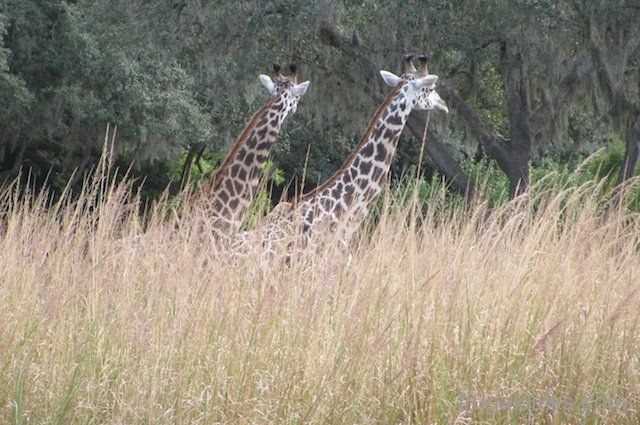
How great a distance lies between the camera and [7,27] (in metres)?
16.1

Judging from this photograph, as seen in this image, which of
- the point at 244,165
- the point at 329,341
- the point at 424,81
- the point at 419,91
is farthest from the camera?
the point at 419,91

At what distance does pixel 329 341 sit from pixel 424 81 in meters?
3.89

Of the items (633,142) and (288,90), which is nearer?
(288,90)

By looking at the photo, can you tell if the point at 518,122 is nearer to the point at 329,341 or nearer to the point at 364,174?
the point at 364,174

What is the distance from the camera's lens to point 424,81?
8.61 meters

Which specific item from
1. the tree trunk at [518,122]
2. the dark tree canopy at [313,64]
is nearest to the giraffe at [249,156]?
the dark tree canopy at [313,64]

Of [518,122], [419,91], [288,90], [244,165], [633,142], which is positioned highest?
[419,91]

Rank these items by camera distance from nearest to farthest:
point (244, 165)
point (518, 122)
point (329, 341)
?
point (329, 341) < point (244, 165) < point (518, 122)

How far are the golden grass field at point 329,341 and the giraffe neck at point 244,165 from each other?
239 centimetres

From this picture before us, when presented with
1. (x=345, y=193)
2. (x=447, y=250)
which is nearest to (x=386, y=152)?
(x=345, y=193)

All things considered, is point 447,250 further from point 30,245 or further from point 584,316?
point 30,245

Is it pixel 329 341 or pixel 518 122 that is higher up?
pixel 518 122

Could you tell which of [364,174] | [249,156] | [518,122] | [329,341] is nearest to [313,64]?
[518,122]

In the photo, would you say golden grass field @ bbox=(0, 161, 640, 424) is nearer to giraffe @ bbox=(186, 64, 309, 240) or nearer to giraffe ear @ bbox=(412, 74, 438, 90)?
giraffe @ bbox=(186, 64, 309, 240)
